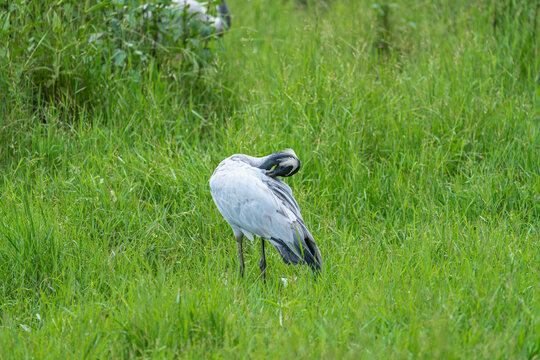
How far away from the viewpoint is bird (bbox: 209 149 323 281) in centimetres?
335

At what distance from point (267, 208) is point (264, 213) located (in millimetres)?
33

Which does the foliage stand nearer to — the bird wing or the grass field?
the grass field

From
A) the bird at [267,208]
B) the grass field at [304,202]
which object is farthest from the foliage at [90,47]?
the bird at [267,208]

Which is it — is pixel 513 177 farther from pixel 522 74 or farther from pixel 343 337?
pixel 343 337

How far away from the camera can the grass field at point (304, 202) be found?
280cm

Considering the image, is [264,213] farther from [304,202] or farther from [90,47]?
[90,47]

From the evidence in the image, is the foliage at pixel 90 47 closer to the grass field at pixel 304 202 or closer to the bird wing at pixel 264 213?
the grass field at pixel 304 202

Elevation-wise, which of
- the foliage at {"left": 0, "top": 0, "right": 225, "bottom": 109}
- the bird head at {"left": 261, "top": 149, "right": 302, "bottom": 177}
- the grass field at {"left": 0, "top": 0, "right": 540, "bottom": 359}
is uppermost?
the foliage at {"left": 0, "top": 0, "right": 225, "bottom": 109}

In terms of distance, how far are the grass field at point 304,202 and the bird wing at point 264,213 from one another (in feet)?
0.57

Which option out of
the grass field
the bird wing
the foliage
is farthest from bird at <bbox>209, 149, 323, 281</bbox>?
the foliage

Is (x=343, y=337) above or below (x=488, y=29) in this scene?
below

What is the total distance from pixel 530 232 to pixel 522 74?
2238 mm

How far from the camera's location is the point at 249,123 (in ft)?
15.8

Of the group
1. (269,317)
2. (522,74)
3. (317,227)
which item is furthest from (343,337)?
(522,74)
